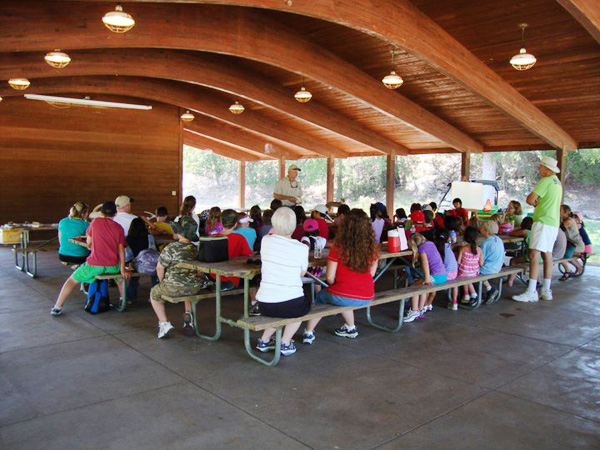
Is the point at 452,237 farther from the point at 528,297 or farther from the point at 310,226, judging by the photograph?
the point at 310,226

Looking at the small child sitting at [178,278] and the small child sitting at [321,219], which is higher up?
the small child sitting at [321,219]

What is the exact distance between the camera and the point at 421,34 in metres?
7.29

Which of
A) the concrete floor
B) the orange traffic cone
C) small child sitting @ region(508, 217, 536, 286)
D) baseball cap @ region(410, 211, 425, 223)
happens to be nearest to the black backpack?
the concrete floor

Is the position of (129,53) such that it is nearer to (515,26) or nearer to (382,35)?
(382,35)

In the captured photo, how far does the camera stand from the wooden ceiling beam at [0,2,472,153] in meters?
6.46

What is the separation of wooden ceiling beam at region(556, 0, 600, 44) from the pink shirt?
5122 millimetres

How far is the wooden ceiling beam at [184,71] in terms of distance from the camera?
334 inches

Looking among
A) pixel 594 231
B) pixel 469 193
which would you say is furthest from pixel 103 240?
pixel 594 231

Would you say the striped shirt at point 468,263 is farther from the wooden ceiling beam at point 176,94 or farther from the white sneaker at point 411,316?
the wooden ceiling beam at point 176,94

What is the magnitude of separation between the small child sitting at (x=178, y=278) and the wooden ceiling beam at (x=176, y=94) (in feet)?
26.3

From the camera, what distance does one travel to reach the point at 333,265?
14.2 ft

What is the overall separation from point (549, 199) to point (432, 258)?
6.48 feet

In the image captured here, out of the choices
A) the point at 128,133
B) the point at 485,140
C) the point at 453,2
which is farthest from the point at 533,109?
the point at 128,133

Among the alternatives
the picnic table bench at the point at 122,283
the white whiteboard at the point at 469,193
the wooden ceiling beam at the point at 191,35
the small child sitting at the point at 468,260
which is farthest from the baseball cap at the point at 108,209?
the white whiteboard at the point at 469,193
